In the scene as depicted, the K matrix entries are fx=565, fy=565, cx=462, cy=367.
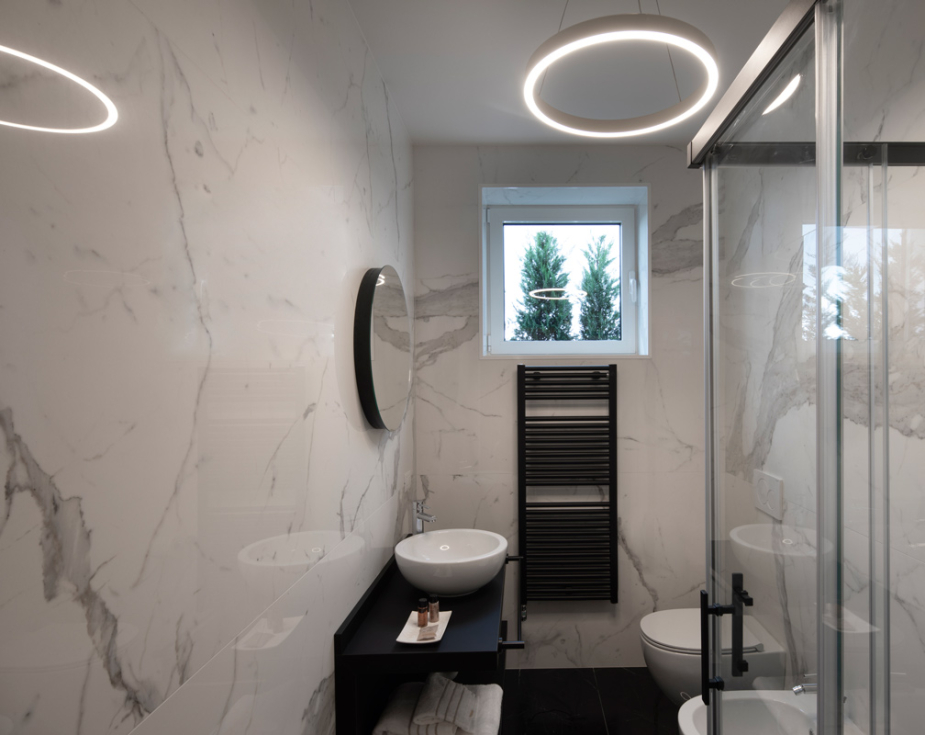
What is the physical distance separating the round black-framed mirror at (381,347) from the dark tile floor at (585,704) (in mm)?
1313

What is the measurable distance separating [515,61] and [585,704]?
2526 millimetres

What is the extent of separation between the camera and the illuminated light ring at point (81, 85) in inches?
22.3

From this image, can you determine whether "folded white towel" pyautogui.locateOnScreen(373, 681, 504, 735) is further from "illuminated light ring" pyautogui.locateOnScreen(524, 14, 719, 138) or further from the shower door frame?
"illuminated light ring" pyautogui.locateOnScreen(524, 14, 719, 138)

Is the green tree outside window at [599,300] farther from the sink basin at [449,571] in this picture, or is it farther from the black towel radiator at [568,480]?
the sink basin at [449,571]

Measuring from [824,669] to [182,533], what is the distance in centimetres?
96

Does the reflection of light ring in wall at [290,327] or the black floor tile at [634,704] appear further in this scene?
the black floor tile at [634,704]

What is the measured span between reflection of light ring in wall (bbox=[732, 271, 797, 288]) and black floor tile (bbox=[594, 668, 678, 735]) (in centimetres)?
190

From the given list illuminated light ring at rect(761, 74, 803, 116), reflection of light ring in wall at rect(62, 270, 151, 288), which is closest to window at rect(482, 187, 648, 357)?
illuminated light ring at rect(761, 74, 803, 116)

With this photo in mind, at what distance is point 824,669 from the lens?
0.82m

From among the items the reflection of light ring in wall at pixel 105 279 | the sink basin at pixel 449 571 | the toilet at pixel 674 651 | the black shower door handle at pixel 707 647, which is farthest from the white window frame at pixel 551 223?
the reflection of light ring in wall at pixel 105 279

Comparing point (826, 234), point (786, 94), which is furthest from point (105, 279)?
point (786, 94)

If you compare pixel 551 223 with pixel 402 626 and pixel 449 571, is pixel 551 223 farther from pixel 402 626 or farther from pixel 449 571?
pixel 402 626

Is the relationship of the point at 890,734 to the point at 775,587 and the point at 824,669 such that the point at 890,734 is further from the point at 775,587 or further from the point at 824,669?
the point at 775,587

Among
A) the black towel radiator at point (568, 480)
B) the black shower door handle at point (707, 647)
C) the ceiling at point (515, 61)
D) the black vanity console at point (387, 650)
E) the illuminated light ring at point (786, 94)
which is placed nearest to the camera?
the illuminated light ring at point (786, 94)
